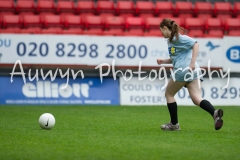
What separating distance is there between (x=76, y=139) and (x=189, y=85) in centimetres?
211

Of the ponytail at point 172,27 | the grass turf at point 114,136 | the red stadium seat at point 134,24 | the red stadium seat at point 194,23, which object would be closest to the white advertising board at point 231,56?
the grass turf at point 114,136

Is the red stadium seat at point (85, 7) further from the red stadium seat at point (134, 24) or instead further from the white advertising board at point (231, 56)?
the white advertising board at point (231, 56)

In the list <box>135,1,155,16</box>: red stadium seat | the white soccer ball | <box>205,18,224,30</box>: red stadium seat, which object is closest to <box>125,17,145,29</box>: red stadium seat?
<box>135,1,155,16</box>: red stadium seat

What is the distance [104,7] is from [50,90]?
475 centimetres

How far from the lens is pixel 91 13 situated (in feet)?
60.2

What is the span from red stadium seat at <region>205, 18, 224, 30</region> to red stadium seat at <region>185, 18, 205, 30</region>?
171 mm

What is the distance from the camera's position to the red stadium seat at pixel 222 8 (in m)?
19.0

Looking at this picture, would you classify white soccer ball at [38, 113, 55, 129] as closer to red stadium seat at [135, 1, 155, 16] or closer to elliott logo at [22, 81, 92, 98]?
elliott logo at [22, 81, 92, 98]

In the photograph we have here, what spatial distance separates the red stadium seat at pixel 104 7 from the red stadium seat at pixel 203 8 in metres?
2.72

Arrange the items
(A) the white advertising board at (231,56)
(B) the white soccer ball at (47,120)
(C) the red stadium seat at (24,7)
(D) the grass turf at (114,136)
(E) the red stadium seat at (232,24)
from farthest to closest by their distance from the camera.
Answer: (C) the red stadium seat at (24,7)
(E) the red stadium seat at (232,24)
(A) the white advertising board at (231,56)
(B) the white soccer ball at (47,120)
(D) the grass turf at (114,136)

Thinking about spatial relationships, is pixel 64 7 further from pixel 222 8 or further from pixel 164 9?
pixel 222 8

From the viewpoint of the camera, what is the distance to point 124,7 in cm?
1850

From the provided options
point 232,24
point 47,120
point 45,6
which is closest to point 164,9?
point 232,24

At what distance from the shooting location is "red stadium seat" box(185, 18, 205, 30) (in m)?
17.7
